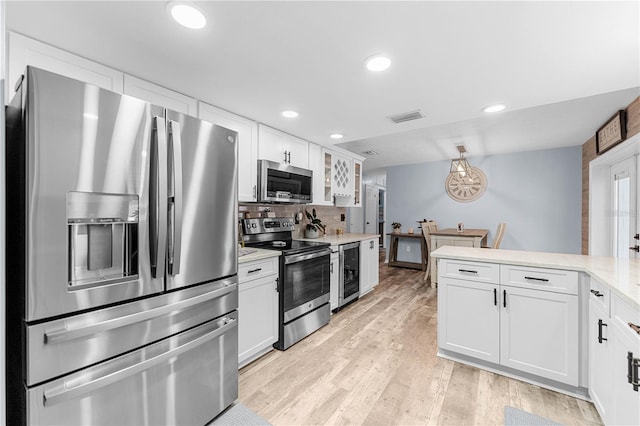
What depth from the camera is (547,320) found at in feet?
6.43

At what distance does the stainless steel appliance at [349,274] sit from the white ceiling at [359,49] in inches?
67.7

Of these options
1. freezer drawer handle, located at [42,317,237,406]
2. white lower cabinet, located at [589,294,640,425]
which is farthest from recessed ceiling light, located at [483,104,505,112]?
freezer drawer handle, located at [42,317,237,406]

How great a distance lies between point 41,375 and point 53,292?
0.31 metres

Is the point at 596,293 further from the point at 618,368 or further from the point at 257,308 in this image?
the point at 257,308

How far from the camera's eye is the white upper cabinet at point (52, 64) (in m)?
1.43

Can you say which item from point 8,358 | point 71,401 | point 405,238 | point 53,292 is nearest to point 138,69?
point 53,292

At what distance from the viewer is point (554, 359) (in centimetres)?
194

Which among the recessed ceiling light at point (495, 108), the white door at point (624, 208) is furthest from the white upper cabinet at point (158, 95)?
the white door at point (624, 208)

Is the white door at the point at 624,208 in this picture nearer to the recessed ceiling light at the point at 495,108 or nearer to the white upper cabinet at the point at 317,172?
the recessed ceiling light at the point at 495,108

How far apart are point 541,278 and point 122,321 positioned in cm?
256

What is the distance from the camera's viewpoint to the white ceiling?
131 cm

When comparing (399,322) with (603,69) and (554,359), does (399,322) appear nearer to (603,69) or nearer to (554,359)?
(554,359)

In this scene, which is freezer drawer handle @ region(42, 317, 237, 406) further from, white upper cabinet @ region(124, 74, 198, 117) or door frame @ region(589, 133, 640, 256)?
door frame @ region(589, 133, 640, 256)

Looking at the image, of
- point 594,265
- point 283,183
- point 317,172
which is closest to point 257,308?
point 283,183
